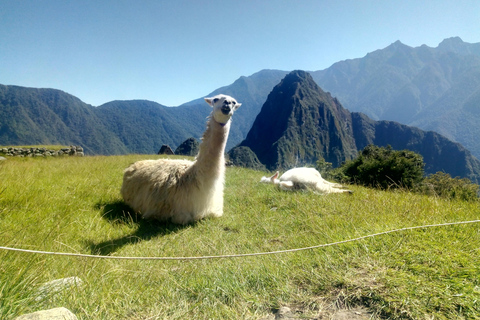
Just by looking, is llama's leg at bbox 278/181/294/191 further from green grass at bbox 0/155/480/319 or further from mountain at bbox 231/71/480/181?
mountain at bbox 231/71/480/181

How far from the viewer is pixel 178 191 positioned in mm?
4715

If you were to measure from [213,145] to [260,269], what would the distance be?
9.14ft

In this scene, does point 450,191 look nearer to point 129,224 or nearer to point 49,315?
→ point 129,224

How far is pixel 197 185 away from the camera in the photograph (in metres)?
4.68

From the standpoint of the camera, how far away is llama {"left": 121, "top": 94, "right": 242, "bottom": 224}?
4527mm

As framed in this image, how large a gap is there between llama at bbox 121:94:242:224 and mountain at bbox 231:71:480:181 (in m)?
113

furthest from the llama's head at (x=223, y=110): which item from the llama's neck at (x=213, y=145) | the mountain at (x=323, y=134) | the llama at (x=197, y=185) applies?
the mountain at (x=323, y=134)

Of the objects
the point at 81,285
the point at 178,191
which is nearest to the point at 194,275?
the point at 81,285

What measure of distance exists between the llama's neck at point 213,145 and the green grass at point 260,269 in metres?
1.33

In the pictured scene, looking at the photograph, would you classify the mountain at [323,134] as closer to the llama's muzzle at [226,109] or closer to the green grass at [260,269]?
the llama's muzzle at [226,109]

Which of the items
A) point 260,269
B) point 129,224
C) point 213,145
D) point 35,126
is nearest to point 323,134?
point 213,145

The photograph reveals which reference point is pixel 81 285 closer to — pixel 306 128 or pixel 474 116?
pixel 306 128

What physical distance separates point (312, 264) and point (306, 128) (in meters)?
160

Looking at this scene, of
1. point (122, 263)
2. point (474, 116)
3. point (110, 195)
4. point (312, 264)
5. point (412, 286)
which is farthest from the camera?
point (474, 116)
